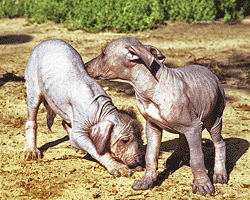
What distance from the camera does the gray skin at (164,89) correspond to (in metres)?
3.58

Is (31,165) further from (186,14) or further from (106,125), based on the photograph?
(186,14)

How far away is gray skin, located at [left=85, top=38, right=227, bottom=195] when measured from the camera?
358 cm

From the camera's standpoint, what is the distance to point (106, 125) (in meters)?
4.34

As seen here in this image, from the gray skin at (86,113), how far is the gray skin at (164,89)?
640 mm

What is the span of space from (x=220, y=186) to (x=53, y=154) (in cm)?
252

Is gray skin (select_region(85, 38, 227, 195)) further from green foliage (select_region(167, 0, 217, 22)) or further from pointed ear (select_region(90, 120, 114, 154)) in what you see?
green foliage (select_region(167, 0, 217, 22))

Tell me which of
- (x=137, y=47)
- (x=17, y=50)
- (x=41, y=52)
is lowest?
(x=17, y=50)

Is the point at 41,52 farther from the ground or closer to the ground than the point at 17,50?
farther from the ground

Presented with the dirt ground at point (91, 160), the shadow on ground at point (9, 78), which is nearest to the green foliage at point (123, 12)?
the dirt ground at point (91, 160)

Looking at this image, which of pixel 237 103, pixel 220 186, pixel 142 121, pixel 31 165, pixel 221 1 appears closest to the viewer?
pixel 220 186

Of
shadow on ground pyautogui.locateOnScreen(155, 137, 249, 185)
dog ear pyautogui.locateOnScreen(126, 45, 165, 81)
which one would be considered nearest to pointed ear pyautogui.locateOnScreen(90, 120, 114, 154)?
shadow on ground pyautogui.locateOnScreen(155, 137, 249, 185)

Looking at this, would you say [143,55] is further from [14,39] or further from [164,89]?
[14,39]

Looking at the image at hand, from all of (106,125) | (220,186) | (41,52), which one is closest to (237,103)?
(220,186)

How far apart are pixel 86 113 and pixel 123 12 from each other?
8640 millimetres
